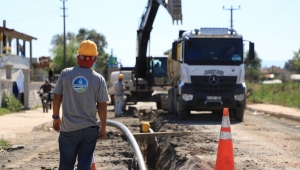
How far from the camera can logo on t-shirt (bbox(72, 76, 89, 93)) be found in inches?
277

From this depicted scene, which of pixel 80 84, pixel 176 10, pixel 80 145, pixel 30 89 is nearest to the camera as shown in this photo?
pixel 80 84

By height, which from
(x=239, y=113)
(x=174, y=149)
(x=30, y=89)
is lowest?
(x=174, y=149)

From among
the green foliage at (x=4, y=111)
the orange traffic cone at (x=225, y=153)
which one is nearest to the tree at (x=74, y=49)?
the green foliage at (x=4, y=111)

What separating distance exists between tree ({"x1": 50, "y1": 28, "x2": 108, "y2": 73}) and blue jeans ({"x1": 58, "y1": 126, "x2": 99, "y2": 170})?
71.1 m

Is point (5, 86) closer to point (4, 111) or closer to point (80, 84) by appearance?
point (4, 111)

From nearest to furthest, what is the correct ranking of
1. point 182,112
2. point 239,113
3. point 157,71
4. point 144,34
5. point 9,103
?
point 239,113
point 182,112
point 144,34
point 9,103
point 157,71

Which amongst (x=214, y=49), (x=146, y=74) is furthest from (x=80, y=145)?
(x=146, y=74)

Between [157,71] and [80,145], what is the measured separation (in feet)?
78.4

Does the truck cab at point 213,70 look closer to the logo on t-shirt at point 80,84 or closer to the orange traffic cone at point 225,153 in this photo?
the orange traffic cone at point 225,153

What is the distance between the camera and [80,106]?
7098 mm

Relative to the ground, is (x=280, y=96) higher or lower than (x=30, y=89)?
lower

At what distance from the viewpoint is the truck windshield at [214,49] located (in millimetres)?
21156

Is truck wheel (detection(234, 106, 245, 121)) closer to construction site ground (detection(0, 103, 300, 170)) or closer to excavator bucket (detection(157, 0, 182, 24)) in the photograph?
construction site ground (detection(0, 103, 300, 170))

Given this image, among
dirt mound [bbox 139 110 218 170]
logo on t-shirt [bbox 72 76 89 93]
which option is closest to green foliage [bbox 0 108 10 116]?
dirt mound [bbox 139 110 218 170]
